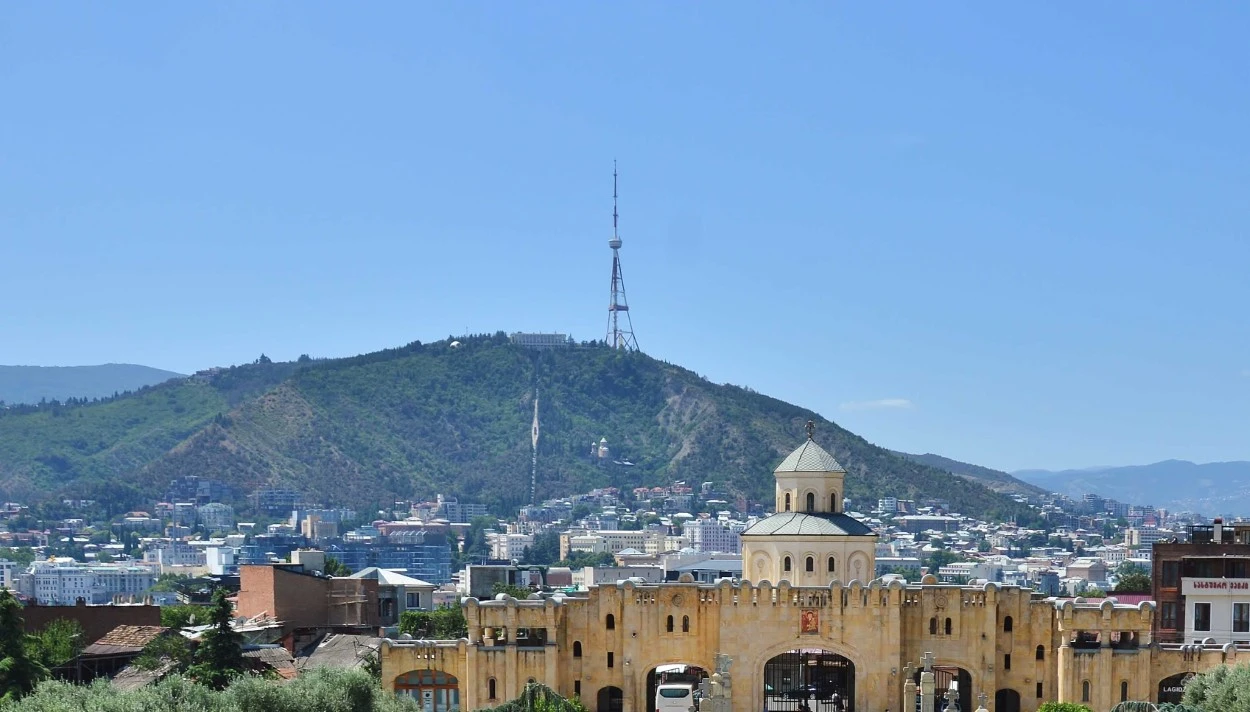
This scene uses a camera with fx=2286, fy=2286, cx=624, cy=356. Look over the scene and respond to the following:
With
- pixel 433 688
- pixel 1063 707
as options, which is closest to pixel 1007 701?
pixel 1063 707

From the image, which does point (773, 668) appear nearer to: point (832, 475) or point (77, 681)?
point (832, 475)

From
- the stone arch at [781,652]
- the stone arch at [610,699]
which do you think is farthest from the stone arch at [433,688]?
the stone arch at [781,652]

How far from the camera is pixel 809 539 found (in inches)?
2987

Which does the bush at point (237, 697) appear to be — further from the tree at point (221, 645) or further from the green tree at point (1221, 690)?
the green tree at point (1221, 690)

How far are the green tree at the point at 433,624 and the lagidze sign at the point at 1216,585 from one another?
90.8 feet

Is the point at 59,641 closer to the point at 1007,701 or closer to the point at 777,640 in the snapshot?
the point at 777,640

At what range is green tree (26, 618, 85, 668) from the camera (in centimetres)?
7350

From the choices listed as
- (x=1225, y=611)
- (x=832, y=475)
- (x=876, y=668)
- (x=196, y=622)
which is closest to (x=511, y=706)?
(x=876, y=668)

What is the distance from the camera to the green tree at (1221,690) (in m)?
57.6

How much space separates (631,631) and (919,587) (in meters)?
9.02

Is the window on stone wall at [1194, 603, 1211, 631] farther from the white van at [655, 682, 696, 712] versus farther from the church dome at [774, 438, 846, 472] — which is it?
the white van at [655, 682, 696, 712]

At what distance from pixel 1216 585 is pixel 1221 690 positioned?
20639mm

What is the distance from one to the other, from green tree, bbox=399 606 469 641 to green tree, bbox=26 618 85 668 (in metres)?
13.7

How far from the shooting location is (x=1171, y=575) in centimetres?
8188
